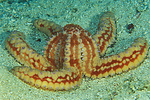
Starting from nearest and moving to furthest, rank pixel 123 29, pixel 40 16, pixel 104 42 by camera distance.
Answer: pixel 104 42 < pixel 123 29 < pixel 40 16

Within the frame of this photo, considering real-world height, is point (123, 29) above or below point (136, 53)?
above

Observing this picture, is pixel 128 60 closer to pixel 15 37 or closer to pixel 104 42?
pixel 104 42

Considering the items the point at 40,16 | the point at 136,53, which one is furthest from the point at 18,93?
the point at 40,16

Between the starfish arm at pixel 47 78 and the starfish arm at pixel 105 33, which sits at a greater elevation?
the starfish arm at pixel 105 33

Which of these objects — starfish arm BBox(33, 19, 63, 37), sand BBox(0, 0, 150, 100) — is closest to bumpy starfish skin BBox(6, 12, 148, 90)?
sand BBox(0, 0, 150, 100)

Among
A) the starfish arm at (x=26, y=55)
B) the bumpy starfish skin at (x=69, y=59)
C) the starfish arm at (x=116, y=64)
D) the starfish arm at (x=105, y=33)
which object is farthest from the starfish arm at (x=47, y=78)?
the starfish arm at (x=105, y=33)

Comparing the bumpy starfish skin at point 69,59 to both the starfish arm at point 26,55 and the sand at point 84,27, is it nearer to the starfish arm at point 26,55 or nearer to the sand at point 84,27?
the starfish arm at point 26,55

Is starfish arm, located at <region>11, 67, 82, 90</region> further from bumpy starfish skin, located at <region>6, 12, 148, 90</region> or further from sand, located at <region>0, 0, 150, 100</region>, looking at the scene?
sand, located at <region>0, 0, 150, 100</region>
